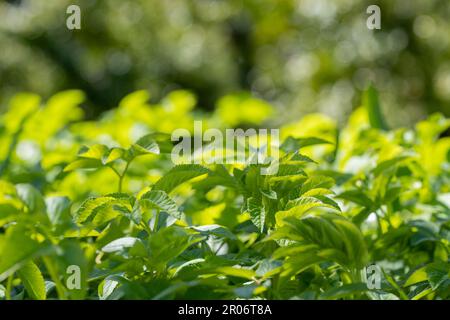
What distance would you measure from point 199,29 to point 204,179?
37.3 ft

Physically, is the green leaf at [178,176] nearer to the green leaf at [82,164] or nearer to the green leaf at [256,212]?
the green leaf at [256,212]

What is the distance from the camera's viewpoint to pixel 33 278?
83 centimetres

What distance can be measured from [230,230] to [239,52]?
39.9 feet

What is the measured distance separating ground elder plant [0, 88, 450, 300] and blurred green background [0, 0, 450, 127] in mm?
7848

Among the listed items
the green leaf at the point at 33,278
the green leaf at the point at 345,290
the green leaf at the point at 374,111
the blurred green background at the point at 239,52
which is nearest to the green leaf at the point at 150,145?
the green leaf at the point at 33,278

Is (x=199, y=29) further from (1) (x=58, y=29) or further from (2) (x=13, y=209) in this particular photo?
(2) (x=13, y=209)

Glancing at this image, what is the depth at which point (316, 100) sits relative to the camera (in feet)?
33.0

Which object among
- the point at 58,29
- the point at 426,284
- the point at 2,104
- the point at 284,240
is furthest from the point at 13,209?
the point at 58,29

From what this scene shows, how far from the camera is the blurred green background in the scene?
9.30m

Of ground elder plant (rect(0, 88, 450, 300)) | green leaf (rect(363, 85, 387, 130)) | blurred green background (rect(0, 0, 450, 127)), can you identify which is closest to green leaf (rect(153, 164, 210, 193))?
ground elder plant (rect(0, 88, 450, 300))

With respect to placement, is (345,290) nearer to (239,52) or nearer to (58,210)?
(58,210)

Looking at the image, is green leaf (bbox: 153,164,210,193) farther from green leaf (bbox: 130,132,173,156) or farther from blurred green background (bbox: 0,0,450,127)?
blurred green background (bbox: 0,0,450,127)

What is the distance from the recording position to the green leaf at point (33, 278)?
0.82 metres

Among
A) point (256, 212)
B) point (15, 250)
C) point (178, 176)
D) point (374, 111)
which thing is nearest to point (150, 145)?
point (178, 176)
